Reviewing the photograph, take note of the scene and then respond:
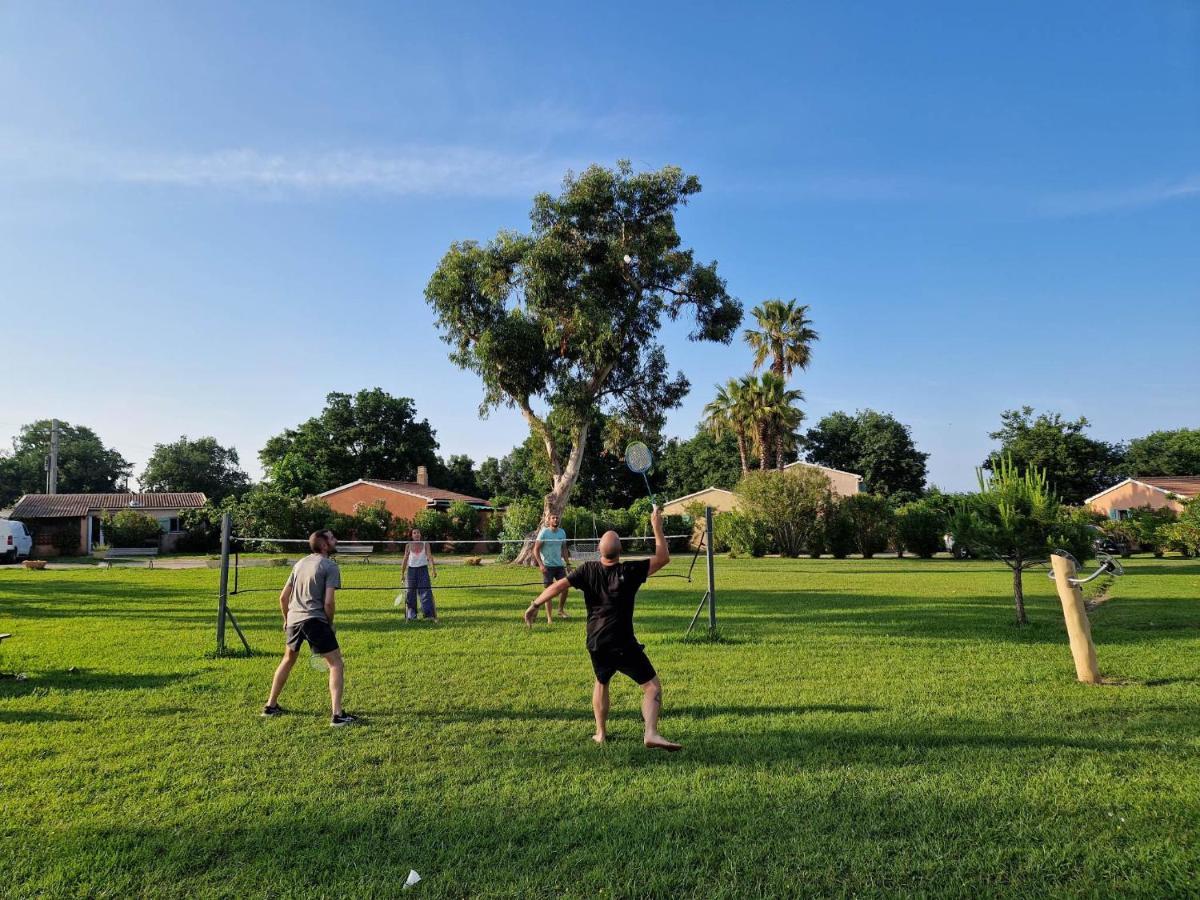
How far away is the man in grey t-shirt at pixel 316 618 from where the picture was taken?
286 inches

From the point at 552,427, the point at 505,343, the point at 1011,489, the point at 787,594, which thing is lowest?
the point at 787,594

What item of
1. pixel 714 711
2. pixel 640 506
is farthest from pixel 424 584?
pixel 640 506

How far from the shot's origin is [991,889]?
12.9ft

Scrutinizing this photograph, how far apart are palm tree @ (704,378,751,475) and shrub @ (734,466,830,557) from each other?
3893mm

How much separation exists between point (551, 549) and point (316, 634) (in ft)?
22.7

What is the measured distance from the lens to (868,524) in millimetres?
39844

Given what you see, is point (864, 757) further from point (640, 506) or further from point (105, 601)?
point (640, 506)

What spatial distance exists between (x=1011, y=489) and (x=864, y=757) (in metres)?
9.02

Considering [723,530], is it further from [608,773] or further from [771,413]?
[608,773]

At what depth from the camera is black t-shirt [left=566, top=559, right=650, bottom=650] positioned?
6516 mm

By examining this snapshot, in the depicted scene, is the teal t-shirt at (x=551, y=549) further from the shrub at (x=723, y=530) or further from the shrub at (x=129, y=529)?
the shrub at (x=129, y=529)

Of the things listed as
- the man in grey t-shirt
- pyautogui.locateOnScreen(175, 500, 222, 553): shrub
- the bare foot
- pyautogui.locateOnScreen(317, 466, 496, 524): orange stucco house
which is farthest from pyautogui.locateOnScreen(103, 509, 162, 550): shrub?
the bare foot

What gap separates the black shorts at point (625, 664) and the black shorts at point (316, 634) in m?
2.64

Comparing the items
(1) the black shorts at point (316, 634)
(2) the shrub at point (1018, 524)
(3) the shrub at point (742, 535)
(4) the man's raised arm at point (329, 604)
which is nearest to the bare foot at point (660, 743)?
(1) the black shorts at point (316, 634)
